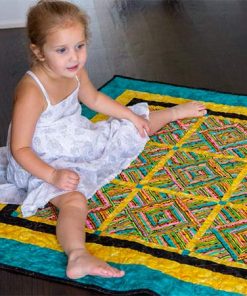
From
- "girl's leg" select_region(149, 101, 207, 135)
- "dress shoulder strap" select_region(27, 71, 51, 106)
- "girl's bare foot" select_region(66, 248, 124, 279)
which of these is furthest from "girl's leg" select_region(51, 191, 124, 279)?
"girl's leg" select_region(149, 101, 207, 135)

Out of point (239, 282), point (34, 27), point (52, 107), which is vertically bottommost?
point (239, 282)

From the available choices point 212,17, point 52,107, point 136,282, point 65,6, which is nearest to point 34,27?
Answer: point 65,6

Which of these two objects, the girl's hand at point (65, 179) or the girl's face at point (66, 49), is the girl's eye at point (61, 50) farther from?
the girl's hand at point (65, 179)

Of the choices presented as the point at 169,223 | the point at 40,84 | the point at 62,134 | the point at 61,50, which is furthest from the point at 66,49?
the point at 169,223

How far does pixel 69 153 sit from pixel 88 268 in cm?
42

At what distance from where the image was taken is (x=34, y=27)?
1636mm

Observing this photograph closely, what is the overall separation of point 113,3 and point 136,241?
6.03 feet

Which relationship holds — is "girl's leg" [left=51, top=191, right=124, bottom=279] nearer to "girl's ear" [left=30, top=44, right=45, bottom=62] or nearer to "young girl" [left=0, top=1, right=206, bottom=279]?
"young girl" [left=0, top=1, right=206, bottom=279]

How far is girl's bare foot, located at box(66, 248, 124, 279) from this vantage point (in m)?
1.39

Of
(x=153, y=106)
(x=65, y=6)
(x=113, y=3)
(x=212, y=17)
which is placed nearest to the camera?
(x=65, y=6)

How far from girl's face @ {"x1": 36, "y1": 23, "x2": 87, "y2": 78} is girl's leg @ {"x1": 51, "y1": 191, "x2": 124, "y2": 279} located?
30cm

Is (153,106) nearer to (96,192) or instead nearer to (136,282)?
(96,192)

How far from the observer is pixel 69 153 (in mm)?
1748

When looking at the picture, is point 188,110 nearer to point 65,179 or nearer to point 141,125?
point 141,125
